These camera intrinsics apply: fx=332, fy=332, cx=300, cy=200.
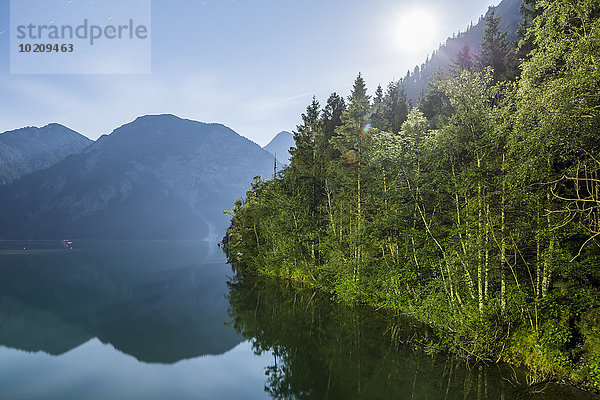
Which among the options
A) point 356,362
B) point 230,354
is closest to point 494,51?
point 356,362

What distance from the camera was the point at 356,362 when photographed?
56.2 feet

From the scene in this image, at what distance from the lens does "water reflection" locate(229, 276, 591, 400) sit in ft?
44.5

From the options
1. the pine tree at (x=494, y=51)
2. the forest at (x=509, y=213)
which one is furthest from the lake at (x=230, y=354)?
the pine tree at (x=494, y=51)

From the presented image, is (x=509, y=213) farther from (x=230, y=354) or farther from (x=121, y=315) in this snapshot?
(x=121, y=315)

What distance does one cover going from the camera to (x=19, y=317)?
29.5 m

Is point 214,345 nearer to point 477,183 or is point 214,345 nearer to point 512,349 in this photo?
point 512,349

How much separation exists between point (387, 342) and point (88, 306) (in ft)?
104

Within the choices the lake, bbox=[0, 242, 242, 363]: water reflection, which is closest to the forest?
the lake

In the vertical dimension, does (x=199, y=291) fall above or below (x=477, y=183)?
below

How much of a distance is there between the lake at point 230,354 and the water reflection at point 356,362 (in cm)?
6

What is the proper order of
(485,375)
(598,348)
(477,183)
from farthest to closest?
(477,183) → (485,375) → (598,348)

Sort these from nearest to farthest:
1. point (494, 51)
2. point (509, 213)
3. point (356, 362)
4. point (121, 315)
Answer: point (509, 213) < point (356, 362) < point (121, 315) < point (494, 51)

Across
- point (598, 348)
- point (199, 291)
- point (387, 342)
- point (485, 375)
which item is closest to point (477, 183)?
point (598, 348)

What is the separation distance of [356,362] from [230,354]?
8089 mm
